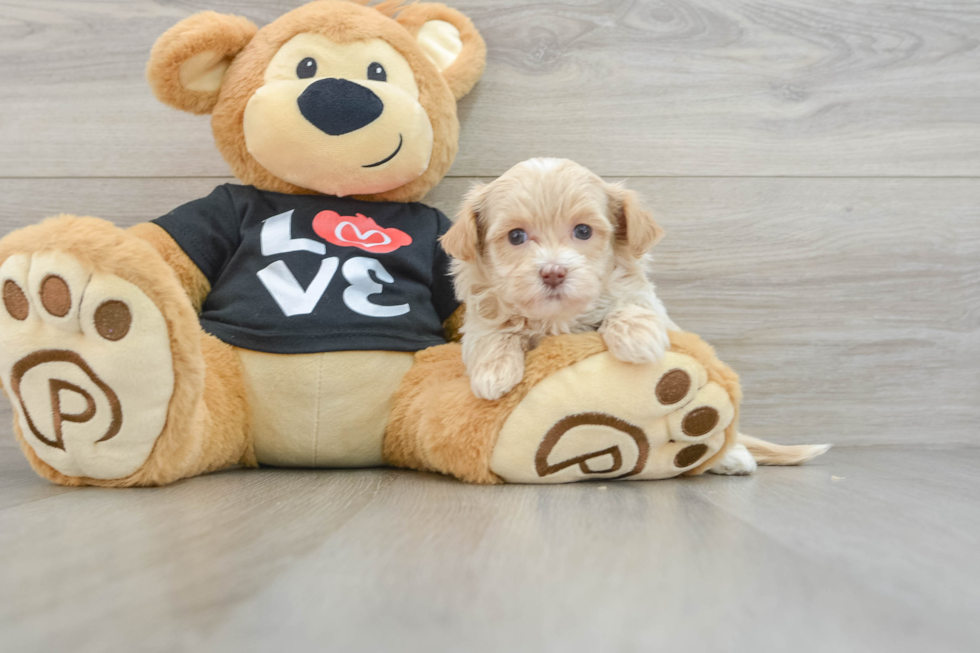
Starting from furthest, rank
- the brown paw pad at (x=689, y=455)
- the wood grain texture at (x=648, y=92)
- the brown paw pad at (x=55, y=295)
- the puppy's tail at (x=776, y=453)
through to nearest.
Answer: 1. the wood grain texture at (x=648, y=92)
2. the puppy's tail at (x=776, y=453)
3. the brown paw pad at (x=689, y=455)
4. the brown paw pad at (x=55, y=295)

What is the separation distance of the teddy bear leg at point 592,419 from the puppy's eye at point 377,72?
0.55 m

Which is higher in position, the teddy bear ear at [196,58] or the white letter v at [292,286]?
the teddy bear ear at [196,58]

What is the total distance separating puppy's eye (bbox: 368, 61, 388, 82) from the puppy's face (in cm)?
30

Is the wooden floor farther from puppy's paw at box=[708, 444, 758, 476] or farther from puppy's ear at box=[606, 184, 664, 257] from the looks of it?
puppy's ear at box=[606, 184, 664, 257]

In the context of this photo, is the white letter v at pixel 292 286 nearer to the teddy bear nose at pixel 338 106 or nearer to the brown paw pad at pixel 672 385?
the teddy bear nose at pixel 338 106

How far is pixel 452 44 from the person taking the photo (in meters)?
1.29

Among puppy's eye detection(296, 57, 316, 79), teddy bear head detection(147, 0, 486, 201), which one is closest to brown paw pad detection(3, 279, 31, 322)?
teddy bear head detection(147, 0, 486, 201)

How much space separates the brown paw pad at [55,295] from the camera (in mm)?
821

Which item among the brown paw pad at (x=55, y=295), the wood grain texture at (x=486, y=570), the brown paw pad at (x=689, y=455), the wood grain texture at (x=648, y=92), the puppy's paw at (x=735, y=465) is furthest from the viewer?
the wood grain texture at (x=648, y=92)

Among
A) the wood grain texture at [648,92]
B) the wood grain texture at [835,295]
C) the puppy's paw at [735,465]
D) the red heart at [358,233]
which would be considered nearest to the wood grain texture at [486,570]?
the puppy's paw at [735,465]

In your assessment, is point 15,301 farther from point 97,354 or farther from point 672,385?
point 672,385

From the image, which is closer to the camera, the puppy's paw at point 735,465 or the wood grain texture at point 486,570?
the wood grain texture at point 486,570

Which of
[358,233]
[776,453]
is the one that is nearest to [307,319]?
[358,233]

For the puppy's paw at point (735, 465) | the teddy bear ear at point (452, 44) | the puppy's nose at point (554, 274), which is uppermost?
the teddy bear ear at point (452, 44)
